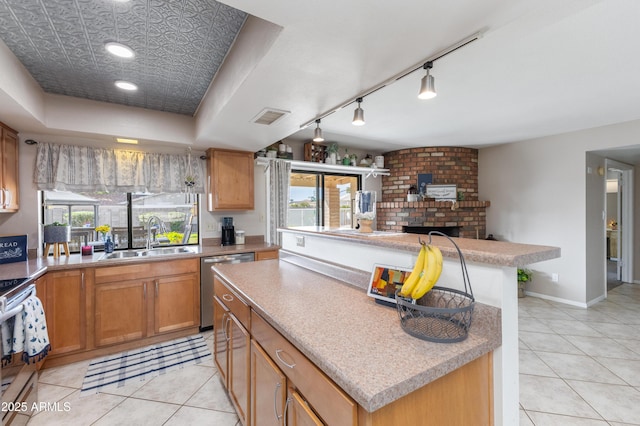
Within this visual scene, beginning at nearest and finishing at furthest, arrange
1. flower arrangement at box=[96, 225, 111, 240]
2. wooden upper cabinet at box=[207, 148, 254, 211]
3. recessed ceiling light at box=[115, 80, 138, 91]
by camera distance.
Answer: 1. recessed ceiling light at box=[115, 80, 138, 91]
2. flower arrangement at box=[96, 225, 111, 240]
3. wooden upper cabinet at box=[207, 148, 254, 211]

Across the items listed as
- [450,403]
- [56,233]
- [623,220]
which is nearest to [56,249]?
[56,233]

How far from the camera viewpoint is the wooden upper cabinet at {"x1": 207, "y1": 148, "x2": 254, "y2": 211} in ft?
11.5

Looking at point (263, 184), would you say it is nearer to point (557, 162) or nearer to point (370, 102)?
point (370, 102)

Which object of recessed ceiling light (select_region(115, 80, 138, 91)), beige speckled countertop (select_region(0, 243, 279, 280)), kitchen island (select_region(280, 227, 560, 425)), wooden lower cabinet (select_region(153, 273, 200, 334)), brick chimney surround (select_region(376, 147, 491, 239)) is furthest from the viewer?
brick chimney surround (select_region(376, 147, 491, 239))

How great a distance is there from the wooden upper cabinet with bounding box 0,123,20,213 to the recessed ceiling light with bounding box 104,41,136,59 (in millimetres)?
1464

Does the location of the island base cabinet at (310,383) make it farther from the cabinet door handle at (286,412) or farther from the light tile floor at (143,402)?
the light tile floor at (143,402)

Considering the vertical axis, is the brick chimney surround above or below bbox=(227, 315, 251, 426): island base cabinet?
above

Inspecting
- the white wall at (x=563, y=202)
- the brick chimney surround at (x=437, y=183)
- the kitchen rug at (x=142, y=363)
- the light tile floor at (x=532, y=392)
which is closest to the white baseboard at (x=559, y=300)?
the white wall at (x=563, y=202)

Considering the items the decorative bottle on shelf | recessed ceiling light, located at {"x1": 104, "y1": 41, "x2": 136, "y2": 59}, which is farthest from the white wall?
the decorative bottle on shelf

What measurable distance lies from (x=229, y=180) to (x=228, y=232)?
2.20 ft

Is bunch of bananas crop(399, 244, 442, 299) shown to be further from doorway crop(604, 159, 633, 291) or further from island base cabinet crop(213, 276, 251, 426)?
doorway crop(604, 159, 633, 291)

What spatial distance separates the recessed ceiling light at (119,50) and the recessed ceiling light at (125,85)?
46cm

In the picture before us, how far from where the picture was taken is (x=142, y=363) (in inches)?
101

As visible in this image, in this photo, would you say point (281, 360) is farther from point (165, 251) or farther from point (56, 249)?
point (56, 249)
